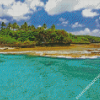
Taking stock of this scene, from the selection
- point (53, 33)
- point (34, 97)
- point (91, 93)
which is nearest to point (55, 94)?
point (34, 97)

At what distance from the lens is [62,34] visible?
173 ft

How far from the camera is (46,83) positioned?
392 inches

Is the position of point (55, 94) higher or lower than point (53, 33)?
lower

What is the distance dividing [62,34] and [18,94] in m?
47.0

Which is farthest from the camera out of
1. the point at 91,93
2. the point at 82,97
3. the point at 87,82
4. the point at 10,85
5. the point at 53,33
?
the point at 53,33

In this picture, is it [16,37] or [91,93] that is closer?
[91,93]

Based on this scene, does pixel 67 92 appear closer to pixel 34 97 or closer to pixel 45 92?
pixel 45 92

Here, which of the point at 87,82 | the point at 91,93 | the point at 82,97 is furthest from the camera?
the point at 87,82

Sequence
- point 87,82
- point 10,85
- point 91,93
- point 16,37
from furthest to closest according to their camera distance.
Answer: point 16,37, point 87,82, point 10,85, point 91,93

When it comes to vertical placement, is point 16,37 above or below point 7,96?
above

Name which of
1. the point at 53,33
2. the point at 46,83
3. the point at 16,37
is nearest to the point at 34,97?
the point at 46,83

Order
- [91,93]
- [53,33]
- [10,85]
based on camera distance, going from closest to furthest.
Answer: [91,93] < [10,85] < [53,33]

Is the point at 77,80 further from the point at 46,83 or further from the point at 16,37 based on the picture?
the point at 16,37

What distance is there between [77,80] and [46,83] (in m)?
3.25
